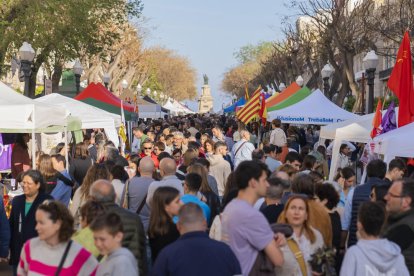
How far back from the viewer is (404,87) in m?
14.1

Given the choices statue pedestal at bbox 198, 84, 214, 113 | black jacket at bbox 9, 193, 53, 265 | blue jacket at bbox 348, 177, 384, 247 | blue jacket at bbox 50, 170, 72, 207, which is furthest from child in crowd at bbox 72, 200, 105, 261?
statue pedestal at bbox 198, 84, 214, 113

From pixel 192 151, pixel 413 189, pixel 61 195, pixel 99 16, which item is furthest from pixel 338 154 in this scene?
pixel 99 16

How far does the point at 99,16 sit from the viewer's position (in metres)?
33.6

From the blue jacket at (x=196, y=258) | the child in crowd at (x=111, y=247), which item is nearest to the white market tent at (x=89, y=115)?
the child in crowd at (x=111, y=247)

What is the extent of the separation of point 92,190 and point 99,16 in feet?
87.6

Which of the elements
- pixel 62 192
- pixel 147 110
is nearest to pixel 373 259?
pixel 62 192

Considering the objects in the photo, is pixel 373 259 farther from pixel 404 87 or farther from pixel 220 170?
pixel 404 87

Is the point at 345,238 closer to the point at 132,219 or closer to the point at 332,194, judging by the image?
the point at 332,194

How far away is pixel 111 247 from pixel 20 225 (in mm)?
3347

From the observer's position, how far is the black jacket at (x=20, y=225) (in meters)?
8.95

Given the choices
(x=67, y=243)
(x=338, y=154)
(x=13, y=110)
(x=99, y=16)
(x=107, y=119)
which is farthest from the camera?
(x=99, y=16)

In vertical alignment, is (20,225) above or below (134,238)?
below

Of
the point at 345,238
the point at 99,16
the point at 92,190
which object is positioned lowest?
the point at 345,238

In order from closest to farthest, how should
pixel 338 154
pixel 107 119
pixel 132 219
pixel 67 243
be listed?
1. pixel 67 243
2. pixel 132 219
3. pixel 338 154
4. pixel 107 119
